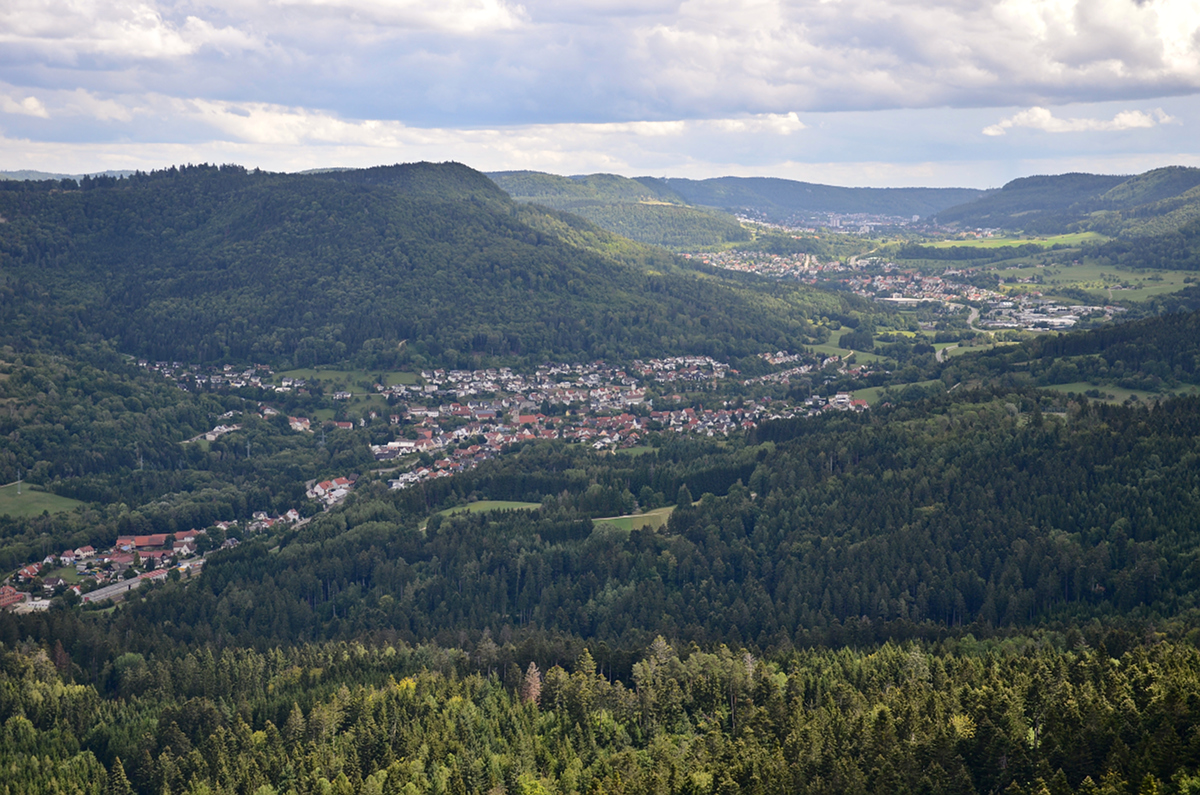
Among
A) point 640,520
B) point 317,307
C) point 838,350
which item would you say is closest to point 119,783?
point 640,520

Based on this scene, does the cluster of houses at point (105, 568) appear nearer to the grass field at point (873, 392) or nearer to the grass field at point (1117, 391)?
the grass field at point (873, 392)

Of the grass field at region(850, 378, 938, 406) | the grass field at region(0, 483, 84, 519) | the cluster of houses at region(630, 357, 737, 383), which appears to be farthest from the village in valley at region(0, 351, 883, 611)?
the grass field at region(0, 483, 84, 519)

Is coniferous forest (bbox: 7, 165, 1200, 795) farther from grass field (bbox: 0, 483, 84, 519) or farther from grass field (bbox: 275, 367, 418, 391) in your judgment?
grass field (bbox: 275, 367, 418, 391)

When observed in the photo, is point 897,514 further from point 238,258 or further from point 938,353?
point 238,258

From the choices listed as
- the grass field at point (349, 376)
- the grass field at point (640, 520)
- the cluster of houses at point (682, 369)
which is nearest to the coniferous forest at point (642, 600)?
the grass field at point (640, 520)

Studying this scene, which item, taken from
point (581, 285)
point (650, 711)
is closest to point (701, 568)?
point (650, 711)
